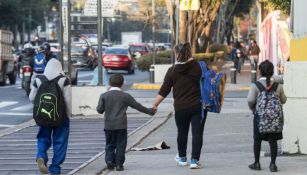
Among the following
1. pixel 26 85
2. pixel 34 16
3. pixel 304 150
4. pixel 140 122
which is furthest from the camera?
pixel 34 16

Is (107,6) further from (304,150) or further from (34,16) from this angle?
(34,16)

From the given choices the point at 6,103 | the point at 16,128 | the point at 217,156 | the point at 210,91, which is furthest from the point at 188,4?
the point at 210,91

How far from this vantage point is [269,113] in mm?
10633

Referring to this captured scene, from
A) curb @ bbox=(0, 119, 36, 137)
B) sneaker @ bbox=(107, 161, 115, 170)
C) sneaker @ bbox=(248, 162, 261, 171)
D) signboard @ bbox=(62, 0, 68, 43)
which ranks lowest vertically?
curb @ bbox=(0, 119, 36, 137)

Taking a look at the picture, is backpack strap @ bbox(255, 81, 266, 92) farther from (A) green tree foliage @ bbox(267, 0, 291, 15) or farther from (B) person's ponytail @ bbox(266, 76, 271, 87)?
(A) green tree foliage @ bbox(267, 0, 291, 15)

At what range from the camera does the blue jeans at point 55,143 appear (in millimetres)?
11102

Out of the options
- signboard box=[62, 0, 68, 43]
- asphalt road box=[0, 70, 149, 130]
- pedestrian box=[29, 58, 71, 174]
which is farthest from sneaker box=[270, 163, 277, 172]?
signboard box=[62, 0, 68, 43]

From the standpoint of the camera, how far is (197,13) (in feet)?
125

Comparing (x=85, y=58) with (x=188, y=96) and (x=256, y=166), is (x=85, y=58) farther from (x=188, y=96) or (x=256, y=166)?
(x=256, y=166)

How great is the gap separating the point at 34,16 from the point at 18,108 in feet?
264

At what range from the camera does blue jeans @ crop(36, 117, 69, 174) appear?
11102 millimetres

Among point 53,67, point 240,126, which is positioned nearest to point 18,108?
→ point 240,126

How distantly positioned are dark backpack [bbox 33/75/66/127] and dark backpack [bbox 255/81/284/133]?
2.64m

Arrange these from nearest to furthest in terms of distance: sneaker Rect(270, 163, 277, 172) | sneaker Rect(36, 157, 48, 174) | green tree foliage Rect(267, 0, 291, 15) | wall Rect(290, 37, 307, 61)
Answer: sneaker Rect(270, 163, 277, 172), sneaker Rect(36, 157, 48, 174), wall Rect(290, 37, 307, 61), green tree foliage Rect(267, 0, 291, 15)
